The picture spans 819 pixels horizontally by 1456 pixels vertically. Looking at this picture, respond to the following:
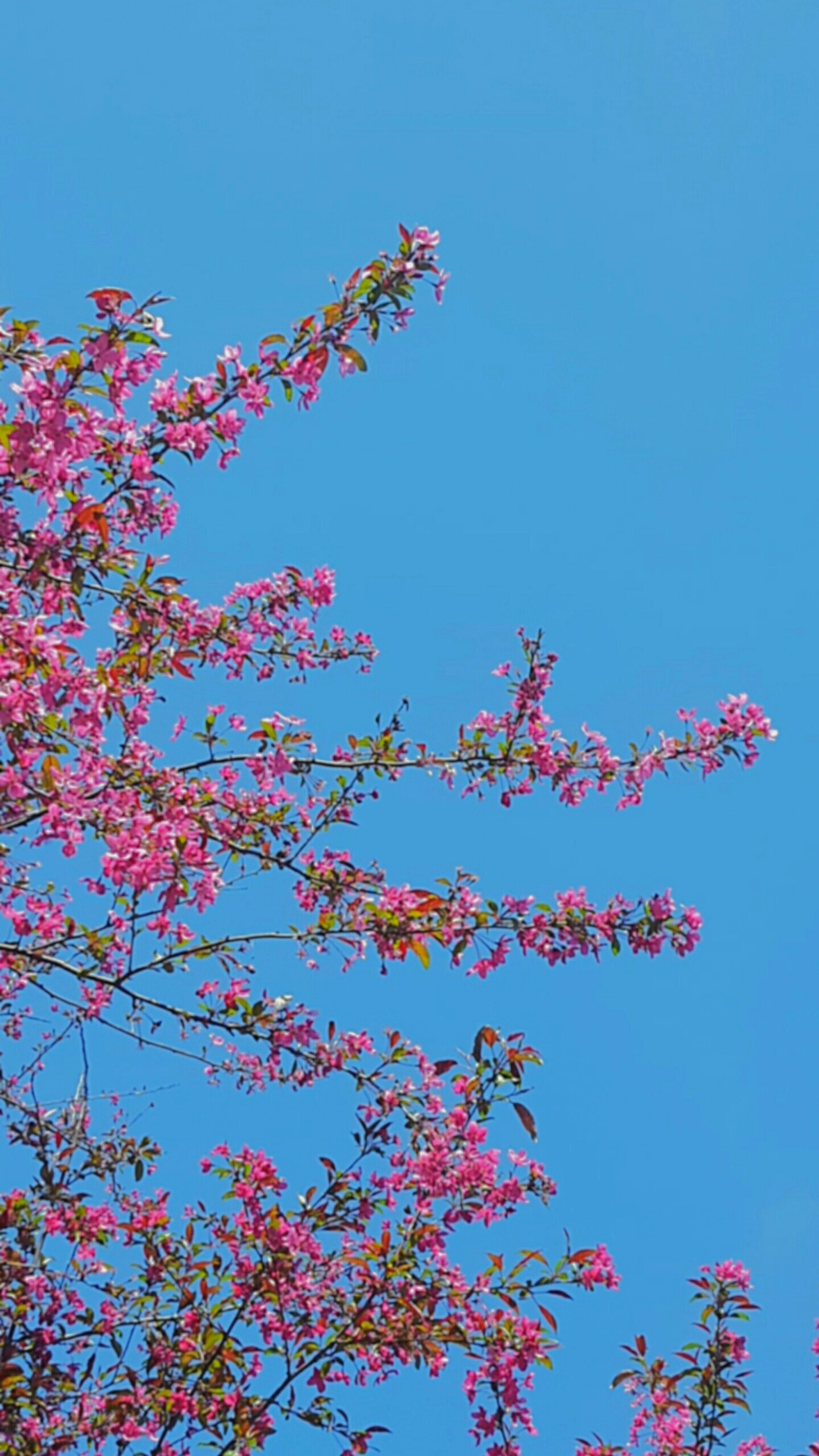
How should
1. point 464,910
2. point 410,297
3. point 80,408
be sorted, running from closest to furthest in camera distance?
point 80,408 → point 410,297 → point 464,910

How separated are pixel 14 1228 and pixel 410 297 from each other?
435cm

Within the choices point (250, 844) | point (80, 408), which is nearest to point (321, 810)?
point (250, 844)

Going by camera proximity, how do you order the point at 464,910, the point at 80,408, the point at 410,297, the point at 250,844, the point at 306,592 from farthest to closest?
the point at 306,592
the point at 250,844
the point at 464,910
the point at 410,297
the point at 80,408

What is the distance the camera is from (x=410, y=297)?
349 centimetres

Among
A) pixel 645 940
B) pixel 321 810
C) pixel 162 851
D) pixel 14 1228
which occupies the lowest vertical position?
pixel 14 1228

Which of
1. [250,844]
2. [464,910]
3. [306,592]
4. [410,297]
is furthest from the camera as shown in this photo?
[306,592]

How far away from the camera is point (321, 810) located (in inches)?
181

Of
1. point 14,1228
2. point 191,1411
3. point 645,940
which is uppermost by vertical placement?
point 645,940

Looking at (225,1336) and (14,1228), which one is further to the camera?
(14,1228)

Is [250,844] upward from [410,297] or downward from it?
downward

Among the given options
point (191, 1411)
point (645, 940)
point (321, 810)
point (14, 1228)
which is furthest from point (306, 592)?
point (191, 1411)

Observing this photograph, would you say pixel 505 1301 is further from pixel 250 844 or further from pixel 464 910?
pixel 250 844

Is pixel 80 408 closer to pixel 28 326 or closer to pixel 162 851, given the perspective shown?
pixel 28 326

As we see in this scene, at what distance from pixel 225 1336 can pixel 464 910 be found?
2084 mm
